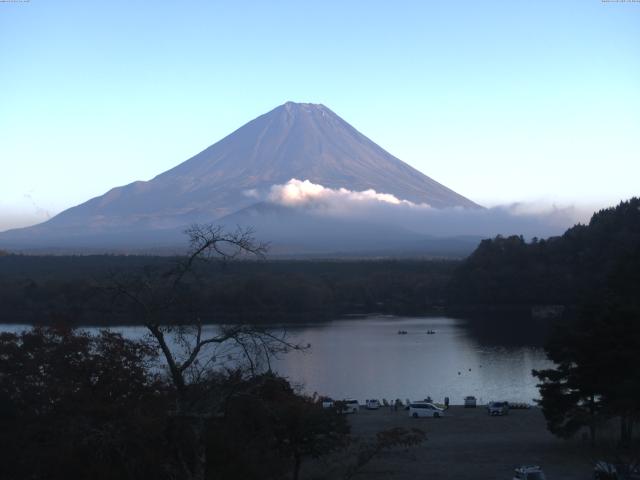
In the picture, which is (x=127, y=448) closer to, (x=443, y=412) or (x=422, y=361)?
(x=443, y=412)

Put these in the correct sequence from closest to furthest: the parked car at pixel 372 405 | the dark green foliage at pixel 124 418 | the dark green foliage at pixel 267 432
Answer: the dark green foliage at pixel 124 418, the dark green foliage at pixel 267 432, the parked car at pixel 372 405

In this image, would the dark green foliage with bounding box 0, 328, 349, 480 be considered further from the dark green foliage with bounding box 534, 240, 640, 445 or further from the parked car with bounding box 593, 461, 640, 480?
the dark green foliage with bounding box 534, 240, 640, 445

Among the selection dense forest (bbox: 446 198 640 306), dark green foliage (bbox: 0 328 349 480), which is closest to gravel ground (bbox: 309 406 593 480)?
dark green foliage (bbox: 0 328 349 480)

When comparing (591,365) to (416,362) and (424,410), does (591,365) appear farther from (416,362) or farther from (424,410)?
(416,362)

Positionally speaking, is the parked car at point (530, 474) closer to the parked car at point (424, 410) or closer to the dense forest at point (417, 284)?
the parked car at point (424, 410)

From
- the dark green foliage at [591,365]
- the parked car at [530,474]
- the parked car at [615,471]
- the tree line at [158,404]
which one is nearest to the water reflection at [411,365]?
the dark green foliage at [591,365]

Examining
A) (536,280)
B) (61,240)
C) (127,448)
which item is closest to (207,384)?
(127,448)
